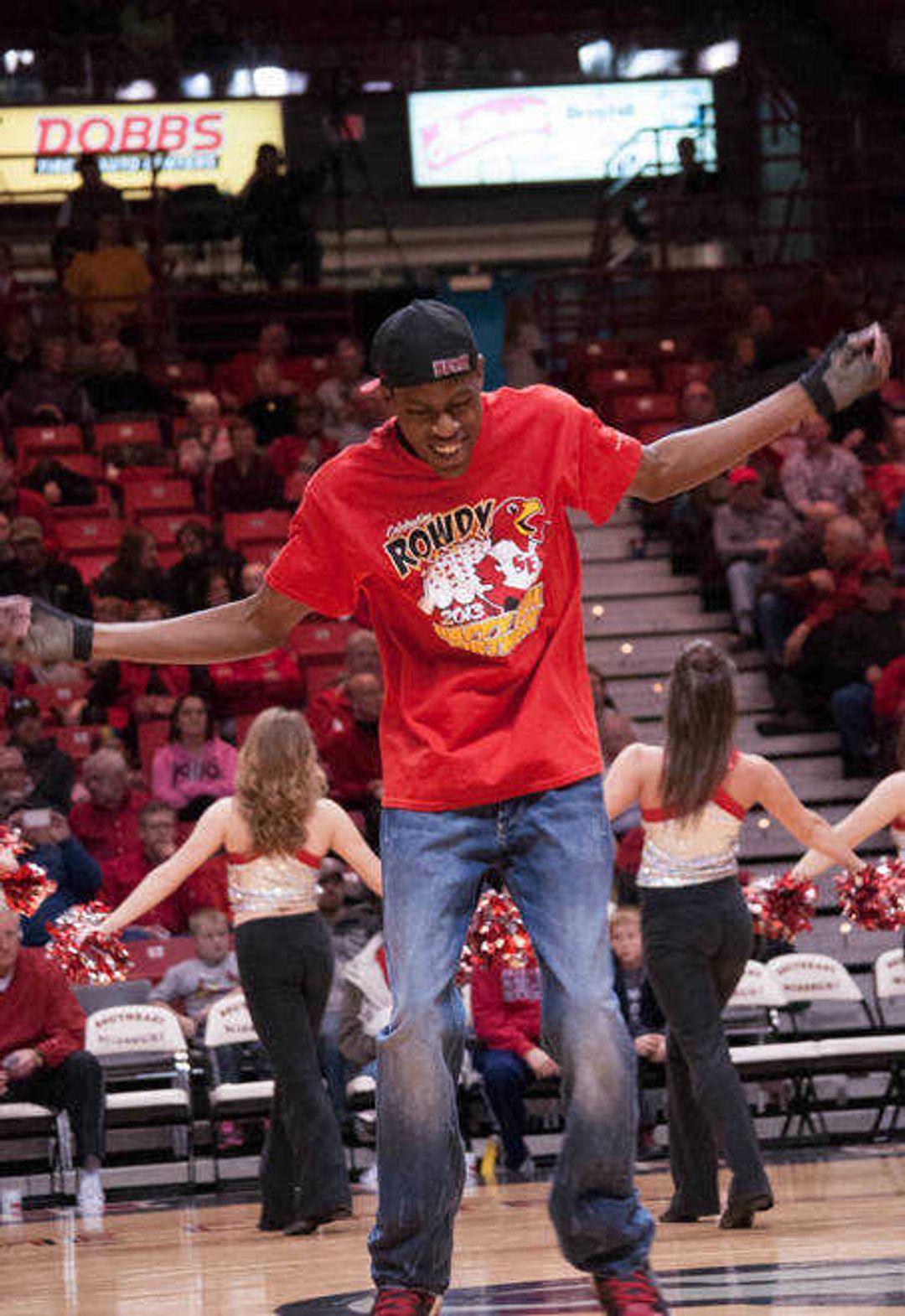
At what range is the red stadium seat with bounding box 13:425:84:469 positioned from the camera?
1683cm

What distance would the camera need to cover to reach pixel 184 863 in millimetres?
8797

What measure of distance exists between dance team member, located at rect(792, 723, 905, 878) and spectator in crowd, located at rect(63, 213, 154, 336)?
37.3ft

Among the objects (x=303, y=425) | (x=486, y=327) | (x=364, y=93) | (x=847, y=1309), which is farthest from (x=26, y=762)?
(x=364, y=93)

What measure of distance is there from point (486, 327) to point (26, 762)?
1101cm

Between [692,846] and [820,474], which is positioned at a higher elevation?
[820,474]

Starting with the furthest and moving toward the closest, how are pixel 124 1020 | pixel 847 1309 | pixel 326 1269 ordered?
pixel 124 1020 → pixel 326 1269 → pixel 847 1309

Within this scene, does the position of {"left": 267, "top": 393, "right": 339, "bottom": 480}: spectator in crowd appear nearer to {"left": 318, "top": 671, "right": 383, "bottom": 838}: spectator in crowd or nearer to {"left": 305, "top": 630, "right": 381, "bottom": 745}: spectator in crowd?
{"left": 305, "top": 630, "right": 381, "bottom": 745}: spectator in crowd

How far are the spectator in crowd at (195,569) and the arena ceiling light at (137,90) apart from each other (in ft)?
33.1

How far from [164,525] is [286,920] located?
7.96 meters

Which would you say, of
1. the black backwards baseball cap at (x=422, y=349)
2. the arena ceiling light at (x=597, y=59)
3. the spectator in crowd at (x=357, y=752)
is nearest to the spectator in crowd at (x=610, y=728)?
the spectator in crowd at (x=357, y=752)

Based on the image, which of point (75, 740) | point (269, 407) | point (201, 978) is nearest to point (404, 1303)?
point (201, 978)

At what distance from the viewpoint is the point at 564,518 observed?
4.66 meters

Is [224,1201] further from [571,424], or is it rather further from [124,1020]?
[571,424]

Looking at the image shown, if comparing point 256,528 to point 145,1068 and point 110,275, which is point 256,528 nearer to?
point 110,275
